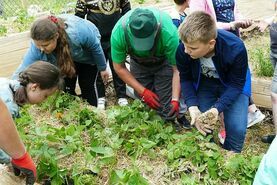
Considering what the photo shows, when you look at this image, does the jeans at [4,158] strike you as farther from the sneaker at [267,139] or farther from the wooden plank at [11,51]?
the sneaker at [267,139]

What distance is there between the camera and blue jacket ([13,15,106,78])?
3902 mm

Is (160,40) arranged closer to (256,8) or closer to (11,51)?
(11,51)

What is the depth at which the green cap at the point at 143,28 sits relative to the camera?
3404mm

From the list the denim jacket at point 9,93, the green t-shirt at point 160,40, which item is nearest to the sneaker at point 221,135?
the green t-shirt at point 160,40

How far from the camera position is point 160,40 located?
3729mm

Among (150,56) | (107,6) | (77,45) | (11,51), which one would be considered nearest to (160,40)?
(150,56)

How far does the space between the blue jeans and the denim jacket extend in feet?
4.75

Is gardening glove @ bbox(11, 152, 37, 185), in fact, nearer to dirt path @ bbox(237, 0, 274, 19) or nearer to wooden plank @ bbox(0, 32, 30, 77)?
wooden plank @ bbox(0, 32, 30, 77)

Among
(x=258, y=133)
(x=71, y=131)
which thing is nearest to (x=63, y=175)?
(x=71, y=131)

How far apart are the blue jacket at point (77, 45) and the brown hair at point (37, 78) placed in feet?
2.77

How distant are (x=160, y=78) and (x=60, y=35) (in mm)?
1037

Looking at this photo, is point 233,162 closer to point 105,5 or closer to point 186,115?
point 186,115

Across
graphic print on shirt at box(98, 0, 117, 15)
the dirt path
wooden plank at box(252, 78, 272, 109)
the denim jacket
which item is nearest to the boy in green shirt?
graphic print on shirt at box(98, 0, 117, 15)

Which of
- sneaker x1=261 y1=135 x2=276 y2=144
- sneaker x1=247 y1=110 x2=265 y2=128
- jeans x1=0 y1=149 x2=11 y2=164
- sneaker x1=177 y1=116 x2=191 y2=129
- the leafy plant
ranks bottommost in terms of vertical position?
sneaker x1=261 y1=135 x2=276 y2=144
